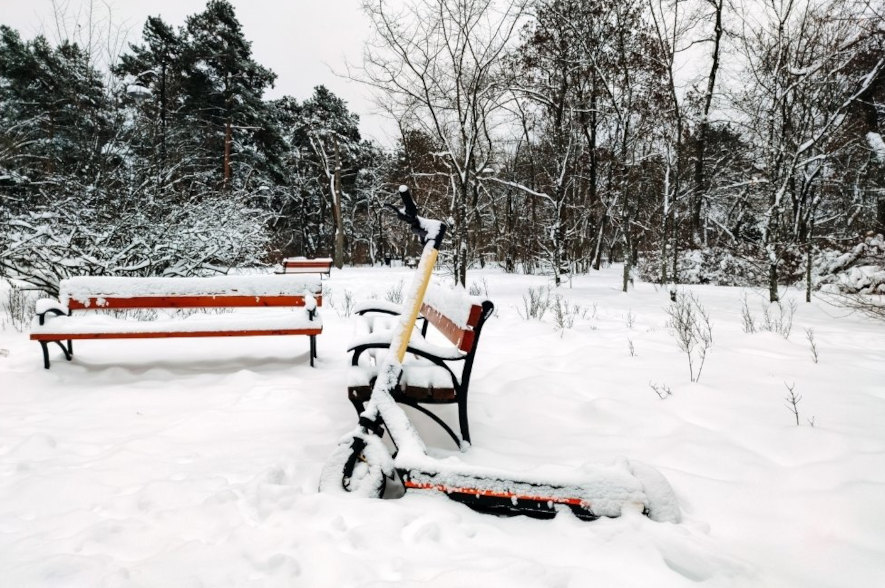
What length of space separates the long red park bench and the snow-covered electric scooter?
226 centimetres

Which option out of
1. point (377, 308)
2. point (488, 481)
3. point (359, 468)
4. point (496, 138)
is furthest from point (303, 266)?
point (488, 481)

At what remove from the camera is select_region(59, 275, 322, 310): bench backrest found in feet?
14.2

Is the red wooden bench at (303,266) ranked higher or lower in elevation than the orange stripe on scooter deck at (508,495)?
higher

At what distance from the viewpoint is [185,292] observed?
177 inches

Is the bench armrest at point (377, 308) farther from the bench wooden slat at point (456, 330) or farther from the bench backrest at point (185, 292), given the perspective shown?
the bench backrest at point (185, 292)

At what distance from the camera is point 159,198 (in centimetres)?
816

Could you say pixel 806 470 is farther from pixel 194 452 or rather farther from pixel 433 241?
pixel 194 452

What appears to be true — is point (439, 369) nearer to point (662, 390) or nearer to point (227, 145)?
point (662, 390)

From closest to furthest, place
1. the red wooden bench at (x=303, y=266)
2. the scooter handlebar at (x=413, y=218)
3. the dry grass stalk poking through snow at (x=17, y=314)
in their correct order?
the scooter handlebar at (x=413, y=218)
the dry grass stalk poking through snow at (x=17, y=314)
the red wooden bench at (x=303, y=266)

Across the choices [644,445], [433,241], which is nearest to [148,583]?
[433,241]

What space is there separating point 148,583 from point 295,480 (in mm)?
817

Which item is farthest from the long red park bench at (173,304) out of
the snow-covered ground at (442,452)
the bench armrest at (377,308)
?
the bench armrest at (377,308)

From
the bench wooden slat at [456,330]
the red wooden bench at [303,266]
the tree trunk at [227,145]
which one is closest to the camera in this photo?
the bench wooden slat at [456,330]

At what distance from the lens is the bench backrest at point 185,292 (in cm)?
432
